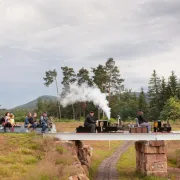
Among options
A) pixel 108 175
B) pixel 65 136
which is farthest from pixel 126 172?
pixel 65 136

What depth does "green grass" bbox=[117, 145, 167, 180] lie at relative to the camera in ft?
Answer: 96.4

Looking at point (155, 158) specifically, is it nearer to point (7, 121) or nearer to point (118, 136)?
point (118, 136)

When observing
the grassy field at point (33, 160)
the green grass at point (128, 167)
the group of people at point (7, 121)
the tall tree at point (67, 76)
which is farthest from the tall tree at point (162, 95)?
the group of people at point (7, 121)

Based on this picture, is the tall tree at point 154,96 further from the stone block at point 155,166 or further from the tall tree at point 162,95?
the stone block at point 155,166

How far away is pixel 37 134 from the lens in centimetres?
2697

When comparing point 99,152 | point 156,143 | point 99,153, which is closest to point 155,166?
point 156,143

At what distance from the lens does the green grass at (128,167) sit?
29.4 meters

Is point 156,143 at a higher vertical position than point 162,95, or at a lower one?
lower

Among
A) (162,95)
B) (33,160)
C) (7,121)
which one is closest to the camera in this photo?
(33,160)

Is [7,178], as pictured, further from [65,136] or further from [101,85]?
[101,85]

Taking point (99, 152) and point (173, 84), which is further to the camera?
point (173, 84)

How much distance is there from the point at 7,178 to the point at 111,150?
106ft

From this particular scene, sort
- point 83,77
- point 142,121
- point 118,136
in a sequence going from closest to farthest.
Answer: point 118,136
point 142,121
point 83,77

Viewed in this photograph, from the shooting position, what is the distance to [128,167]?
118ft
